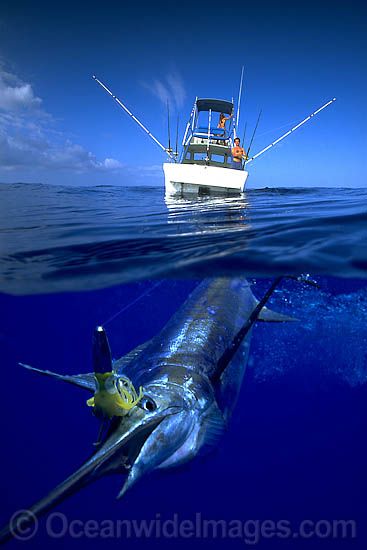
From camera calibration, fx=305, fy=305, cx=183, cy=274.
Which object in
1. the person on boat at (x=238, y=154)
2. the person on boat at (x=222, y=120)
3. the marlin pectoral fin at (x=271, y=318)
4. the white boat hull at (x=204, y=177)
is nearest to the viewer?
the marlin pectoral fin at (x=271, y=318)

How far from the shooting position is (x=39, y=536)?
542 cm

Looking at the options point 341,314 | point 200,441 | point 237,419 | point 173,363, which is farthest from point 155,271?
point 341,314

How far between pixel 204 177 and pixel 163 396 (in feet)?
41.0

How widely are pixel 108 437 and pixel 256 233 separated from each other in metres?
4.73

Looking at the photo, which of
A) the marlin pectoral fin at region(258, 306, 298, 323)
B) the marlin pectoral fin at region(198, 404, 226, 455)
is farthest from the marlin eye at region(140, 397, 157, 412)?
the marlin pectoral fin at region(258, 306, 298, 323)

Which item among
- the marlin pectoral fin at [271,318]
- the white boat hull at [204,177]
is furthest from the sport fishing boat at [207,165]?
the marlin pectoral fin at [271,318]

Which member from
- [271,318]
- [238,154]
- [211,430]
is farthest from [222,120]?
[211,430]

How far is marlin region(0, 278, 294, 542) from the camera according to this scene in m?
1.57

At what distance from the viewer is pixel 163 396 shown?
2297mm

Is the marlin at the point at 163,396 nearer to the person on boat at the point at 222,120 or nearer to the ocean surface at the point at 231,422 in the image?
the ocean surface at the point at 231,422

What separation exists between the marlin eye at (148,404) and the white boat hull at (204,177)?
41.4 ft

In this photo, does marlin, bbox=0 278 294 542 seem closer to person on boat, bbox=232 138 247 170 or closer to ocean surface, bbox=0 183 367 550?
ocean surface, bbox=0 183 367 550

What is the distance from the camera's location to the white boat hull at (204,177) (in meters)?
13.5

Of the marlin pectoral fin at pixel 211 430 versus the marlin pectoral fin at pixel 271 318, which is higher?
the marlin pectoral fin at pixel 271 318
